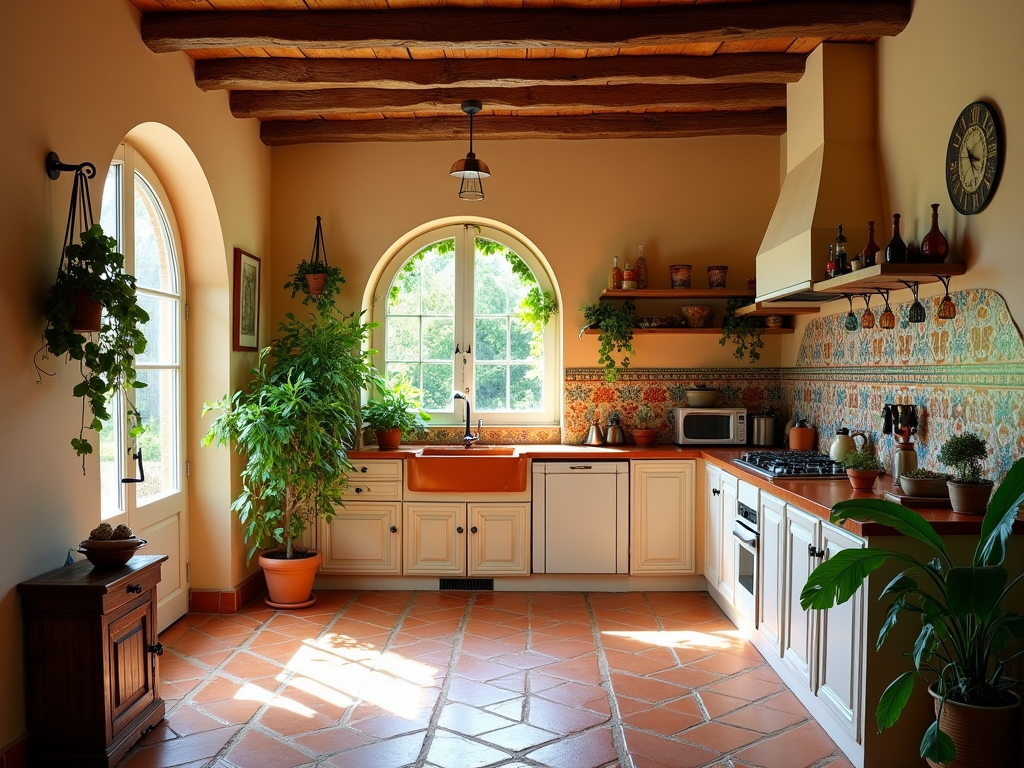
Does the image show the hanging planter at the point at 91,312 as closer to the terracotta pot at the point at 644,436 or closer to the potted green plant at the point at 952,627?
the potted green plant at the point at 952,627

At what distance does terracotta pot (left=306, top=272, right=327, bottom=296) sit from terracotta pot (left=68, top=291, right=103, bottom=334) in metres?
2.57

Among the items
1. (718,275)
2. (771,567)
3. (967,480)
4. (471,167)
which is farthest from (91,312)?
(718,275)

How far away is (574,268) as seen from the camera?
5.67m

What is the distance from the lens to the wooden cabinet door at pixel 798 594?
332 cm

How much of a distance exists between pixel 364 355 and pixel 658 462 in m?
2.01

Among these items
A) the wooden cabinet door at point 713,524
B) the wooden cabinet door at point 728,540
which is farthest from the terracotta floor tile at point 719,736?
the wooden cabinet door at point 713,524

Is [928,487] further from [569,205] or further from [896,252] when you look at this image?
[569,205]

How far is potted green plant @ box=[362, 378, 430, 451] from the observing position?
5449 mm

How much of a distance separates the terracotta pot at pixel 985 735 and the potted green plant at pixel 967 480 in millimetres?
648

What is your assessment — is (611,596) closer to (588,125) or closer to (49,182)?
(588,125)

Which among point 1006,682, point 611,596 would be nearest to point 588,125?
point 611,596

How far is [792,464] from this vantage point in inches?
164

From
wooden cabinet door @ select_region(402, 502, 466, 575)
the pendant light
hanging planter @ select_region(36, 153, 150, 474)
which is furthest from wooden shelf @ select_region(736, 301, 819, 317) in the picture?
hanging planter @ select_region(36, 153, 150, 474)

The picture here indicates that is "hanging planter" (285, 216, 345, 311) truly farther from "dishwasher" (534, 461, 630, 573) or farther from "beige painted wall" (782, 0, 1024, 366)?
"beige painted wall" (782, 0, 1024, 366)
